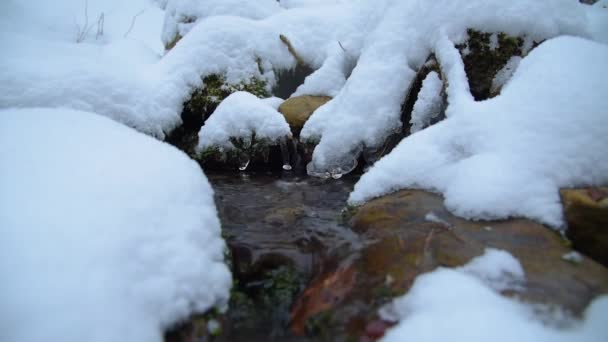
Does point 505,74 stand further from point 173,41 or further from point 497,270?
point 173,41

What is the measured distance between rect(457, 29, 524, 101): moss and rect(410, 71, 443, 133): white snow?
17.3 inches

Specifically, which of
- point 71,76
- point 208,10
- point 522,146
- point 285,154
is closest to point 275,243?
point 522,146

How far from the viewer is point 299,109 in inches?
224

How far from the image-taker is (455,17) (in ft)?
14.0

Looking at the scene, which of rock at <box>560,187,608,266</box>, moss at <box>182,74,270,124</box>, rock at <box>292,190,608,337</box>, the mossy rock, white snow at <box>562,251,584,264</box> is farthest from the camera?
moss at <box>182,74,270,124</box>

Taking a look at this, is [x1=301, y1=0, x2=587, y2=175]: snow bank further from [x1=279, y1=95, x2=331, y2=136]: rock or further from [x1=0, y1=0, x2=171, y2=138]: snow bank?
[x1=0, y1=0, x2=171, y2=138]: snow bank

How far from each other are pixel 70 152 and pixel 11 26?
20.0 ft

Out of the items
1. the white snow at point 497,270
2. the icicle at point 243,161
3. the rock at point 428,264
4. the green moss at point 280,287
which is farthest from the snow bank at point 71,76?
the white snow at point 497,270

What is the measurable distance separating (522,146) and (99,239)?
2.94 meters

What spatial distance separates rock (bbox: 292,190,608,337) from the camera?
169 centimetres

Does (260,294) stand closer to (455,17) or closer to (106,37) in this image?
(455,17)

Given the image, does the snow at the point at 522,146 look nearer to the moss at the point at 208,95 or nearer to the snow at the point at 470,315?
the snow at the point at 470,315

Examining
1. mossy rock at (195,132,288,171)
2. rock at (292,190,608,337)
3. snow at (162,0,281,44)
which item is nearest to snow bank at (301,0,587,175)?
mossy rock at (195,132,288,171)

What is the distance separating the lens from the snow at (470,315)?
4.69 ft
